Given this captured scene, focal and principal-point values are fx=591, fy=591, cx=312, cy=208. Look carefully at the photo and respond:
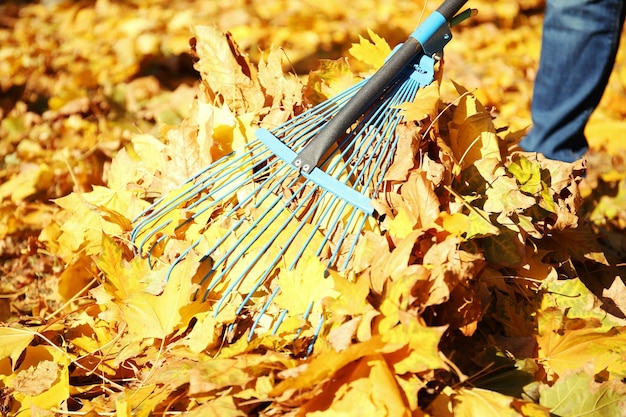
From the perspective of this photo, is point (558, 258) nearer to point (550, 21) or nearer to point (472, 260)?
point (472, 260)

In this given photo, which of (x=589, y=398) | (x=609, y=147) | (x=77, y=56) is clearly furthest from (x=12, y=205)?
(x=609, y=147)

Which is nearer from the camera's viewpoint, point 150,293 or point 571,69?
point 150,293

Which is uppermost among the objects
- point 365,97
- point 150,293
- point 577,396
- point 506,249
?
point 365,97

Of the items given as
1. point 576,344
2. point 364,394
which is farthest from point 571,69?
point 364,394

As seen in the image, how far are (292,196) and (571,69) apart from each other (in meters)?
1.24

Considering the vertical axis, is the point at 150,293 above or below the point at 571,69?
above

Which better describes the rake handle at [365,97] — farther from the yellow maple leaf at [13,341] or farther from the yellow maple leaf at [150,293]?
the yellow maple leaf at [13,341]

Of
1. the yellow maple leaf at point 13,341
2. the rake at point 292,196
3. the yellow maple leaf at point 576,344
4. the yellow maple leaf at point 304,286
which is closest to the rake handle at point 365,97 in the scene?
the rake at point 292,196

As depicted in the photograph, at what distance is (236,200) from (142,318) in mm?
303

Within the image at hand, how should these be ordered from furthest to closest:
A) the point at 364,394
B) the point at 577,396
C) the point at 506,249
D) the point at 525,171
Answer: the point at 525,171 < the point at 506,249 < the point at 577,396 < the point at 364,394

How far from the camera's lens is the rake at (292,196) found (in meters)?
1.08

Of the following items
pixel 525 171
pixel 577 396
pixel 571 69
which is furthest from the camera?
pixel 571 69

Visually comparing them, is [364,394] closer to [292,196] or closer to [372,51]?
[292,196]

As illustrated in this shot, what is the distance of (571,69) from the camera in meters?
1.90
